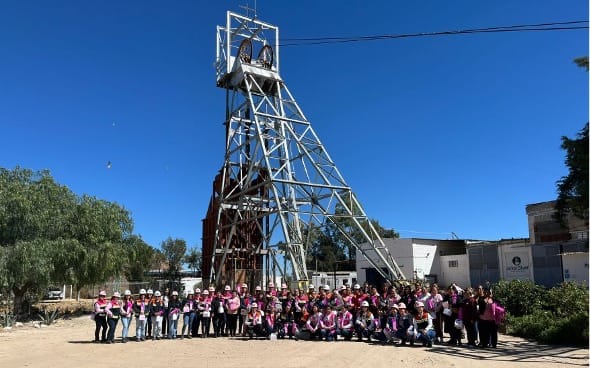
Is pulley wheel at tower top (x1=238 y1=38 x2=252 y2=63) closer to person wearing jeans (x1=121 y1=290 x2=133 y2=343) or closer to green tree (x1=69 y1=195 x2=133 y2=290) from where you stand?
green tree (x1=69 y1=195 x2=133 y2=290)

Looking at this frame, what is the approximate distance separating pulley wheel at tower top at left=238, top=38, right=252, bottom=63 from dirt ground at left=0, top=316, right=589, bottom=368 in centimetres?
1621

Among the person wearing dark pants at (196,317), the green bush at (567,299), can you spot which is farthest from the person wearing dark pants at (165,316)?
the green bush at (567,299)

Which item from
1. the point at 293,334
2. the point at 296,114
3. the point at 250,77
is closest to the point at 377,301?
the point at 293,334

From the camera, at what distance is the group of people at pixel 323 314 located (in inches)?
547

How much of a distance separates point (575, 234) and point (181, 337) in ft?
94.6

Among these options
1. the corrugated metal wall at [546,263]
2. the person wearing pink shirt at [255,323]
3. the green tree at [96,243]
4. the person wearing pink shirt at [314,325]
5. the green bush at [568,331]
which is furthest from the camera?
the corrugated metal wall at [546,263]

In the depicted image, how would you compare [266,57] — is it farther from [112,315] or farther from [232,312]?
[112,315]

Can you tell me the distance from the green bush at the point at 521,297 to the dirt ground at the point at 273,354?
2462 millimetres

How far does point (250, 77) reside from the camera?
26938mm

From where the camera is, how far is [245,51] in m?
28.0

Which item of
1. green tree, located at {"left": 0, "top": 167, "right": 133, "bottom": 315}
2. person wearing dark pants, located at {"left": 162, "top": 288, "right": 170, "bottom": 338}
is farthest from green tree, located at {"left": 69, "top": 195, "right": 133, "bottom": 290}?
person wearing dark pants, located at {"left": 162, "top": 288, "right": 170, "bottom": 338}

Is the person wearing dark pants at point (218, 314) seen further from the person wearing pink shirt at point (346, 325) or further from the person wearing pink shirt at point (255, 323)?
the person wearing pink shirt at point (346, 325)

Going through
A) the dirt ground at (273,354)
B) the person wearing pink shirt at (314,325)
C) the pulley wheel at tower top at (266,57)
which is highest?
the pulley wheel at tower top at (266,57)

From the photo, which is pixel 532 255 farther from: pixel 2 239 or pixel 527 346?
pixel 2 239
